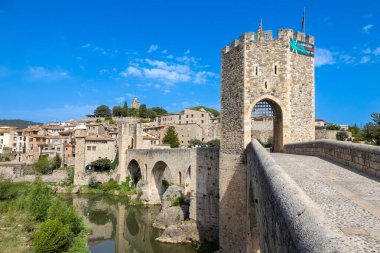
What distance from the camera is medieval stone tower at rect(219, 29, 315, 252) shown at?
13.4 m

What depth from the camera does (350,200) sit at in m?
4.02

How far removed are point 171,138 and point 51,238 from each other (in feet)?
140

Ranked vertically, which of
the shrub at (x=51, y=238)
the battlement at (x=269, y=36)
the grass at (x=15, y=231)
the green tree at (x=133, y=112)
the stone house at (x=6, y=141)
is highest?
the green tree at (x=133, y=112)

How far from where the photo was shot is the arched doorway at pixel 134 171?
42188 millimetres

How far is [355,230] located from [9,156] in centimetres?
6889

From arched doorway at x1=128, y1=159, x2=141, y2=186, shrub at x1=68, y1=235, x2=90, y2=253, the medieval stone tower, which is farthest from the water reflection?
the medieval stone tower

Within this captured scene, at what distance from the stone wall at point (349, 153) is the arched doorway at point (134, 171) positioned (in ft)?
108

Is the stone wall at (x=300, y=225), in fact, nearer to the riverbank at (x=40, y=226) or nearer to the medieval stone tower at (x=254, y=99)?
the medieval stone tower at (x=254, y=99)

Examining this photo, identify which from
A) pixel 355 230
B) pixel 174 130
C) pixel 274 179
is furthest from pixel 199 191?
pixel 174 130

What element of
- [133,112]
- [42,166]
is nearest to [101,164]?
[42,166]

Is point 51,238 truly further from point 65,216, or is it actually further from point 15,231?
point 15,231

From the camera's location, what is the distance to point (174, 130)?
6162 cm

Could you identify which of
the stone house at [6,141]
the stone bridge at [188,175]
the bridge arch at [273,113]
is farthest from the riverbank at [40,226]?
the stone house at [6,141]

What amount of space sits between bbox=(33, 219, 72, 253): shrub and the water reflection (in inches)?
171
